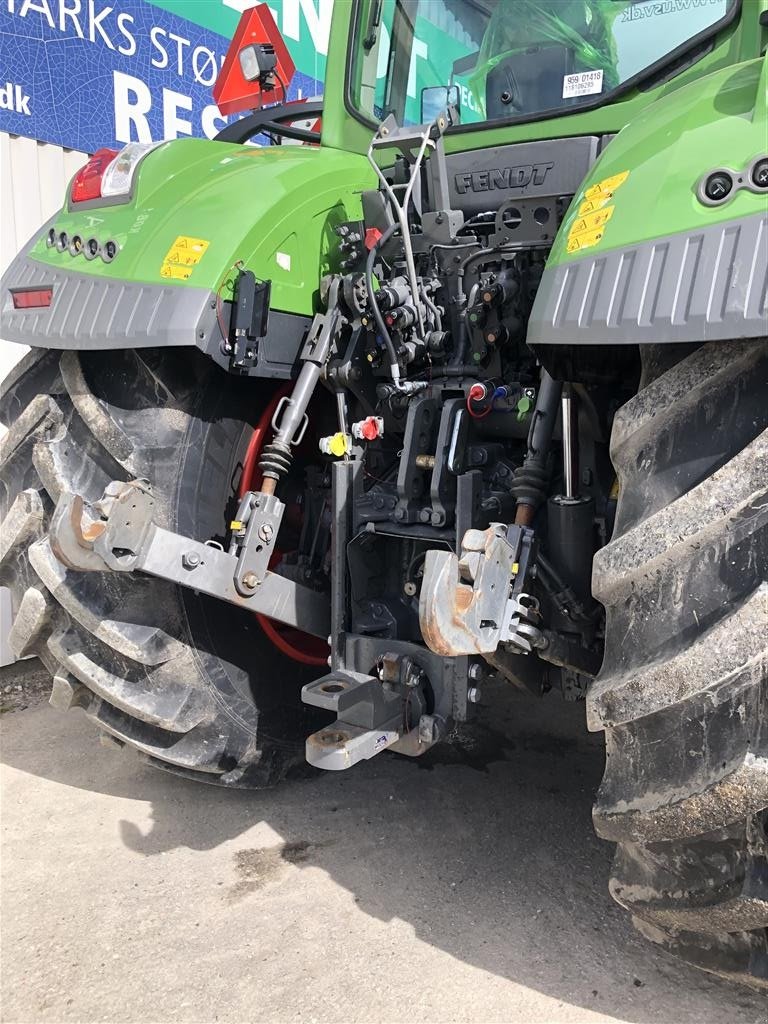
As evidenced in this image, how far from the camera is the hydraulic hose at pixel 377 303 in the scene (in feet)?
7.02

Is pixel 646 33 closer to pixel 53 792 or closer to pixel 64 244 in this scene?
pixel 64 244

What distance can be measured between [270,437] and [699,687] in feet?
4.61

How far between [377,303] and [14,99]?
244 centimetres

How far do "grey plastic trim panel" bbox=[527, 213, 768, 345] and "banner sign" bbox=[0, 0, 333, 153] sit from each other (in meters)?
3.09

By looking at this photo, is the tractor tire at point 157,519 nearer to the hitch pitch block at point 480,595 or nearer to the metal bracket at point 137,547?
the metal bracket at point 137,547

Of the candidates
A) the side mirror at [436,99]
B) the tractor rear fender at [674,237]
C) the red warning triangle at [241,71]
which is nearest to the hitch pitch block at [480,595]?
the tractor rear fender at [674,237]

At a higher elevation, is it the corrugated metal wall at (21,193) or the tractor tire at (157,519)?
the corrugated metal wall at (21,193)

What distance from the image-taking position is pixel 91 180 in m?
2.35

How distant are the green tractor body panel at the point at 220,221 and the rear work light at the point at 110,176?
3 centimetres

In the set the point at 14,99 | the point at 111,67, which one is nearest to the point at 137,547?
the point at 14,99

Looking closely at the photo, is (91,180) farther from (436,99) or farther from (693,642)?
(693,642)

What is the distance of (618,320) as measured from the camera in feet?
4.62

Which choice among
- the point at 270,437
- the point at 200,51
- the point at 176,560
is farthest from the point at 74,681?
the point at 200,51

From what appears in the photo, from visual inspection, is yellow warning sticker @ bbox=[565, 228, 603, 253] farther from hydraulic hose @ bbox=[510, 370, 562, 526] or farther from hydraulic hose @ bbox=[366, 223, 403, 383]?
hydraulic hose @ bbox=[366, 223, 403, 383]
